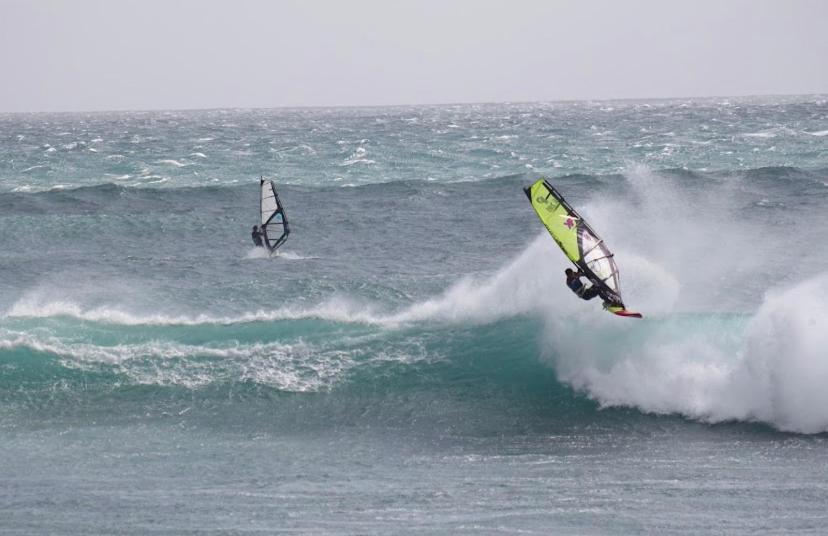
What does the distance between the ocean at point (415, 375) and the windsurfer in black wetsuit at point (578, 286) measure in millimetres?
1280

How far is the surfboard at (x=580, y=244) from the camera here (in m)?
15.6

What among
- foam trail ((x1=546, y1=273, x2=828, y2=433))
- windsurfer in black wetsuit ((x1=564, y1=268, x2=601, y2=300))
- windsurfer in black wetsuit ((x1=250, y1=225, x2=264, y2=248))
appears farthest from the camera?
windsurfer in black wetsuit ((x1=250, y1=225, x2=264, y2=248))

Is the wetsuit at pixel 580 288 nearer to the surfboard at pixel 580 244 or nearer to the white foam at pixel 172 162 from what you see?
the surfboard at pixel 580 244

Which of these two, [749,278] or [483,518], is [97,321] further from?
[749,278]

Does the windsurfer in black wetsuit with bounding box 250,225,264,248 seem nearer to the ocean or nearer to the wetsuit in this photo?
the ocean

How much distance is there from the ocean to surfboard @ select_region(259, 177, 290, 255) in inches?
28.8

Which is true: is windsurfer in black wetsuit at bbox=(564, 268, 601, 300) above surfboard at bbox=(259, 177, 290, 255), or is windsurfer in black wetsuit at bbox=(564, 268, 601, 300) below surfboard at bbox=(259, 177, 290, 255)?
above

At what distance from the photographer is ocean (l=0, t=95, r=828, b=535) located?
11836 millimetres

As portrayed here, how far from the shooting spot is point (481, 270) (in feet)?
83.5

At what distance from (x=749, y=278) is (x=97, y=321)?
13.2 meters

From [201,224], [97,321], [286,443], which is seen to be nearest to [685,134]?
[201,224]

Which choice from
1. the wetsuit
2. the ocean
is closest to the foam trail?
the ocean

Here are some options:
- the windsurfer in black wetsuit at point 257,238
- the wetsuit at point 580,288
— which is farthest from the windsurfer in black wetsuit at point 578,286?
the windsurfer in black wetsuit at point 257,238

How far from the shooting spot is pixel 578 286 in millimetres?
15500
